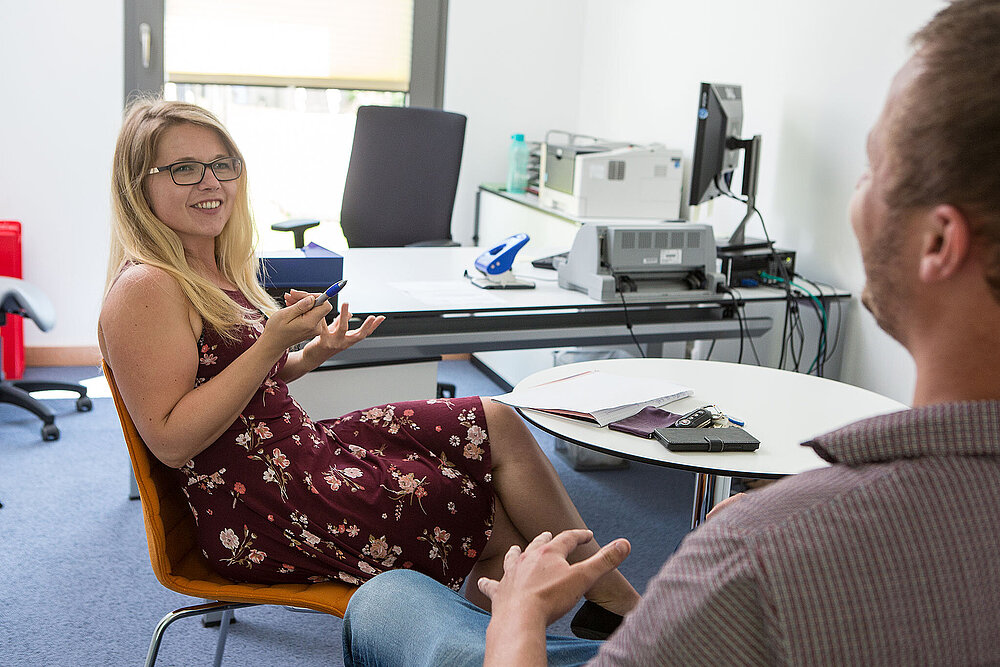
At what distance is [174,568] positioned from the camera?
1.56m

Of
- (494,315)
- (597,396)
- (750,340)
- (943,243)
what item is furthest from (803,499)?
(750,340)

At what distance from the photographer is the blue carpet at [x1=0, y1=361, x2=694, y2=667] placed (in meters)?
2.12

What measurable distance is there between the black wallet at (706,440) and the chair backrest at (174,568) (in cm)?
58

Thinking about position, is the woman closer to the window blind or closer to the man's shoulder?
the man's shoulder

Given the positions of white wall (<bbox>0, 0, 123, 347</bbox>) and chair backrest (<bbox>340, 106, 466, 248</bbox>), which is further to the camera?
white wall (<bbox>0, 0, 123, 347</bbox>)

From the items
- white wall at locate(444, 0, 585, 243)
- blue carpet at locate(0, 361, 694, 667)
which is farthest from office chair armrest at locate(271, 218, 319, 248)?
white wall at locate(444, 0, 585, 243)

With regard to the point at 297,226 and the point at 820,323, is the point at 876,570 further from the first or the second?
the point at 297,226

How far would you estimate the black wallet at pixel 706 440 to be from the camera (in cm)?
149

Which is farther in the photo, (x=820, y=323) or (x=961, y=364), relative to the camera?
(x=820, y=323)

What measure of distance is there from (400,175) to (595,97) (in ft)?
4.55

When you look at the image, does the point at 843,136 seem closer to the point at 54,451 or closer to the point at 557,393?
the point at 557,393

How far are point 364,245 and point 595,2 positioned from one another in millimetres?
1863

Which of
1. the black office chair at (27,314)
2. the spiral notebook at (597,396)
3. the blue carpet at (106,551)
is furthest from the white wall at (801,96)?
the black office chair at (27,314)

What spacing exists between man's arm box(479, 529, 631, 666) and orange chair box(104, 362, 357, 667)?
0.55 m
